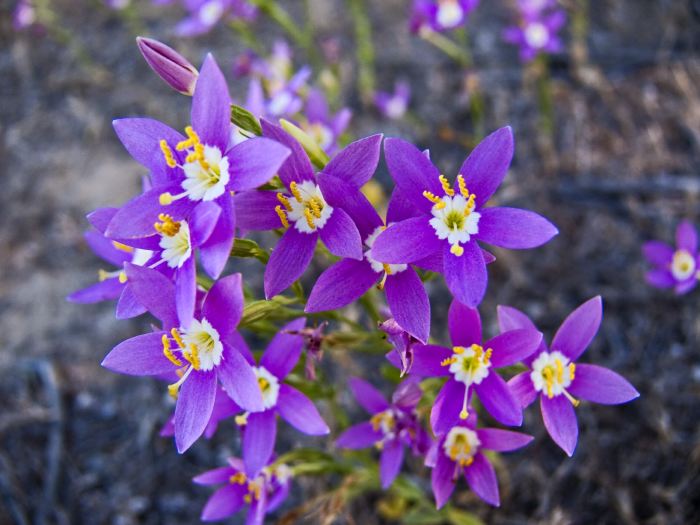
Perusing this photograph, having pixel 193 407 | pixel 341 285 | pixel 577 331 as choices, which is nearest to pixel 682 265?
pixel 577 331

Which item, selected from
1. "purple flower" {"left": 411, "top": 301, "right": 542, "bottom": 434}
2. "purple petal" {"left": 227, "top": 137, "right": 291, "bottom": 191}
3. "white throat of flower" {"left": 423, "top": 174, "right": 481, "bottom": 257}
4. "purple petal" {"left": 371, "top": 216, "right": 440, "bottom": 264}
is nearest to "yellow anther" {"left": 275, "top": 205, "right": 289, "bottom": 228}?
"purple petal" {"left": 227, "top": 137, "right": 291, "bottom": 191}

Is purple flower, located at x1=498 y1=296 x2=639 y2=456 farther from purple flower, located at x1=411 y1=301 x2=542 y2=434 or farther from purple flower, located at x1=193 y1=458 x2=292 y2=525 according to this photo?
purple flower, located at x1=193 y1=458 x2=292 y2=525

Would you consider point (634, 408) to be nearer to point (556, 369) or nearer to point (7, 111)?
point (556, 369)

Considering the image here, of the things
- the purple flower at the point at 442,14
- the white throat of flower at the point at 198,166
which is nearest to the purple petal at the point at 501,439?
the white throat of flower at the point at 198,166

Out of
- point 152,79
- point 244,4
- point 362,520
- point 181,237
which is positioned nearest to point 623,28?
point 244,4

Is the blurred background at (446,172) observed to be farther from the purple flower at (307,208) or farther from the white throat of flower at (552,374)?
the purple flower at (307,208)
